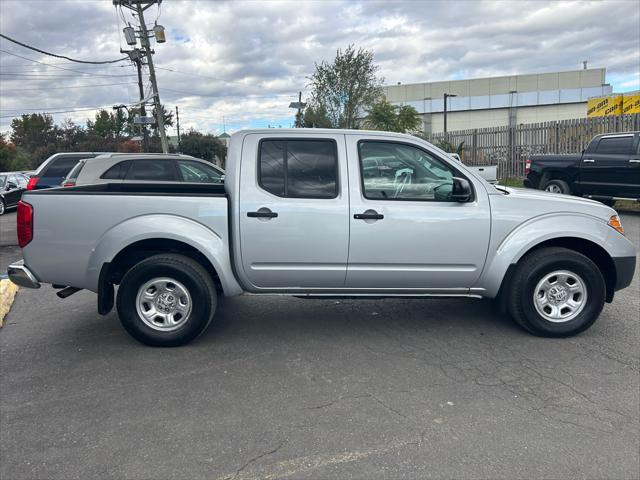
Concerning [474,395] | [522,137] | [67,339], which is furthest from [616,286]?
[522,137]

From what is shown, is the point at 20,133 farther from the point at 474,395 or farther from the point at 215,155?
the point at 474,395

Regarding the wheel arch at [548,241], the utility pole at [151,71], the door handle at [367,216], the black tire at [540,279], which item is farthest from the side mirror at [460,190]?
the utility pole at [151,71]

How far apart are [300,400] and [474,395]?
1.24m

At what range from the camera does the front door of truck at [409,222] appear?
4.54m

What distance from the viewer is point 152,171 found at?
10.9m

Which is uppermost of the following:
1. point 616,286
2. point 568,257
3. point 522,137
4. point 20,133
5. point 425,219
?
point 20,133

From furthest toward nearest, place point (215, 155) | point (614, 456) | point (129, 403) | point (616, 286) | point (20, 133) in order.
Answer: point (20, 133) < point (215, 155) < point (616, 286) < point (129, 403) < point (614, 456)

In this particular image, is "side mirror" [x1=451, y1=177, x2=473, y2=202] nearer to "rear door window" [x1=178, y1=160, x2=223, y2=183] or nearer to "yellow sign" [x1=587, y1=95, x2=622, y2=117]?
"rear door window" [x1=178, y1=160, x2=223, y2=183]

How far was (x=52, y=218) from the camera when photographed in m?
4.43

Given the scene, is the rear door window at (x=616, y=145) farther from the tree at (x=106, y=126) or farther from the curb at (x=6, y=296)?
the tree at (x=106, y=126)

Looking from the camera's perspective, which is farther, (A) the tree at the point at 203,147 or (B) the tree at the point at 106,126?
(B) the tree at the point at 106,126

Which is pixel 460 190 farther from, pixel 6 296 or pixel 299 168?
pixel 6 296

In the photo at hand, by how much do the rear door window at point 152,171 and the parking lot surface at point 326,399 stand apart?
573 centimetres

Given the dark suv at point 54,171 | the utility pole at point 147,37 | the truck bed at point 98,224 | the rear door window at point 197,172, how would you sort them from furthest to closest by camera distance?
the utility pole at point 147,37 → the dark suv at point 54,171 → the rear door window at point 197,172 → the truck bed at point 98,224
